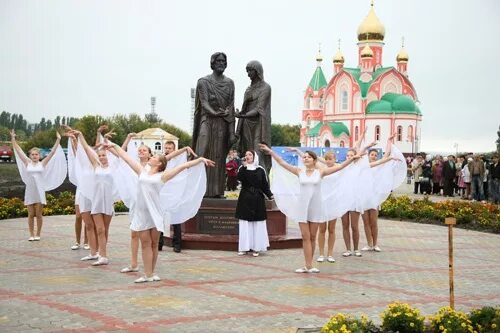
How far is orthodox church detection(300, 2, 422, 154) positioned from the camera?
7356cm

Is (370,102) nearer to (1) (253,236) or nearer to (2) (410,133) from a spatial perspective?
(2) (410,133)

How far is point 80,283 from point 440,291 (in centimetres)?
456

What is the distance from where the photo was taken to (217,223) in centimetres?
Answer: 1281

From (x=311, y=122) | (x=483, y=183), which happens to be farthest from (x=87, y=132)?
(x=483, y=183)

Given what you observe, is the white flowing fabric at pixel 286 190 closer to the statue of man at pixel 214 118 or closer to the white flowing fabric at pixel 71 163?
the statue of man at pixel 214 118

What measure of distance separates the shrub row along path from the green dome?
61359mm

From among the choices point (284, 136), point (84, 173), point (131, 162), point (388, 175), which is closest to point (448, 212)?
point (388, 175)

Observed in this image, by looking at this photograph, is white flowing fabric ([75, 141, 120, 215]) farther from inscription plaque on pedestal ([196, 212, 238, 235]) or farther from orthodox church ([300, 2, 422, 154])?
orthodox church ([300, 2, 422, 154])

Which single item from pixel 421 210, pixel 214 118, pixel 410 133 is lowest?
pixel 421 210

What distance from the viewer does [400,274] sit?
10.3 m

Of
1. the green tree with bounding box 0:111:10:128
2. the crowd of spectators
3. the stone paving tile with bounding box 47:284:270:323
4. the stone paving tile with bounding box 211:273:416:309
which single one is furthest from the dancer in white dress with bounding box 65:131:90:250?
the green tree with bounding box 0:111:10:128

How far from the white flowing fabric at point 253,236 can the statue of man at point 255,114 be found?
1611 millimetres

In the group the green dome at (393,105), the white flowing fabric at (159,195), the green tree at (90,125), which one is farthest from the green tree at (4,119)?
the white flowing fabric at (159,195)

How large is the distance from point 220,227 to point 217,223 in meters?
0.09
